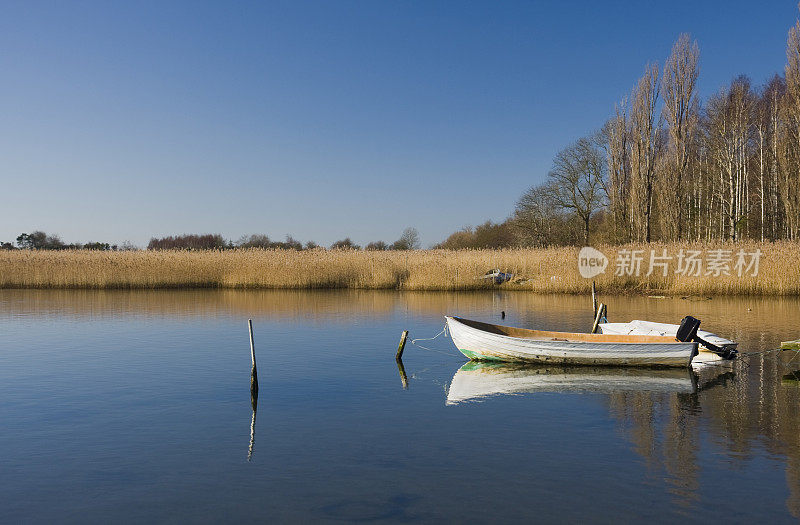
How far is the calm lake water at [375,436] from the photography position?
6109 millimetres

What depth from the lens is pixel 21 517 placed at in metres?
5.91

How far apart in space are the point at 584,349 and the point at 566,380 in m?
0.92

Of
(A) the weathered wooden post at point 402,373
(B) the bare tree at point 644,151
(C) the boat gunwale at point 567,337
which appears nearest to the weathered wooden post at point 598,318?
(C) the boat gunwale at point 567,337

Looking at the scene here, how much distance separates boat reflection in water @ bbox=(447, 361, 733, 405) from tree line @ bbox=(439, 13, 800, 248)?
22541mm

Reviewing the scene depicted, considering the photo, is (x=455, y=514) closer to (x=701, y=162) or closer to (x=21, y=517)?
(x=21, y=517)

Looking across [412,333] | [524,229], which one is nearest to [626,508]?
[412,333]

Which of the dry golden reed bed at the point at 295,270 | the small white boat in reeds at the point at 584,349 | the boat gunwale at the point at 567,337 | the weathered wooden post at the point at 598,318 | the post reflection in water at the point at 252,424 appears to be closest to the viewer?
the post reflection in water at the point at 252,424

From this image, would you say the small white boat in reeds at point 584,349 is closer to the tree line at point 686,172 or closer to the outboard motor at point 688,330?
the outboard motor at point 688,330

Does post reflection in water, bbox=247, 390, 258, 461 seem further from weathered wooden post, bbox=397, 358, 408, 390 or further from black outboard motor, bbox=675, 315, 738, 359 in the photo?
black outboard motor, bbox=675, 315, 738, 359

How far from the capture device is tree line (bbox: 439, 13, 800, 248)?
113ft

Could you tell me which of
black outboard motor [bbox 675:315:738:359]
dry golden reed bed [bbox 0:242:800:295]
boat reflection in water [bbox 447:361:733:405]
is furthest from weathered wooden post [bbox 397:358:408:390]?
dry golden reed bed [bbox 0:242:800:295]

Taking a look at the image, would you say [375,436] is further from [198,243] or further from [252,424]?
[198,243]

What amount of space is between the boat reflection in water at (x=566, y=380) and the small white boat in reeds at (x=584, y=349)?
0.58 feet

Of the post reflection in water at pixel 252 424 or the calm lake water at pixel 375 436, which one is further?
the post reflection in water at pixel 252 424
